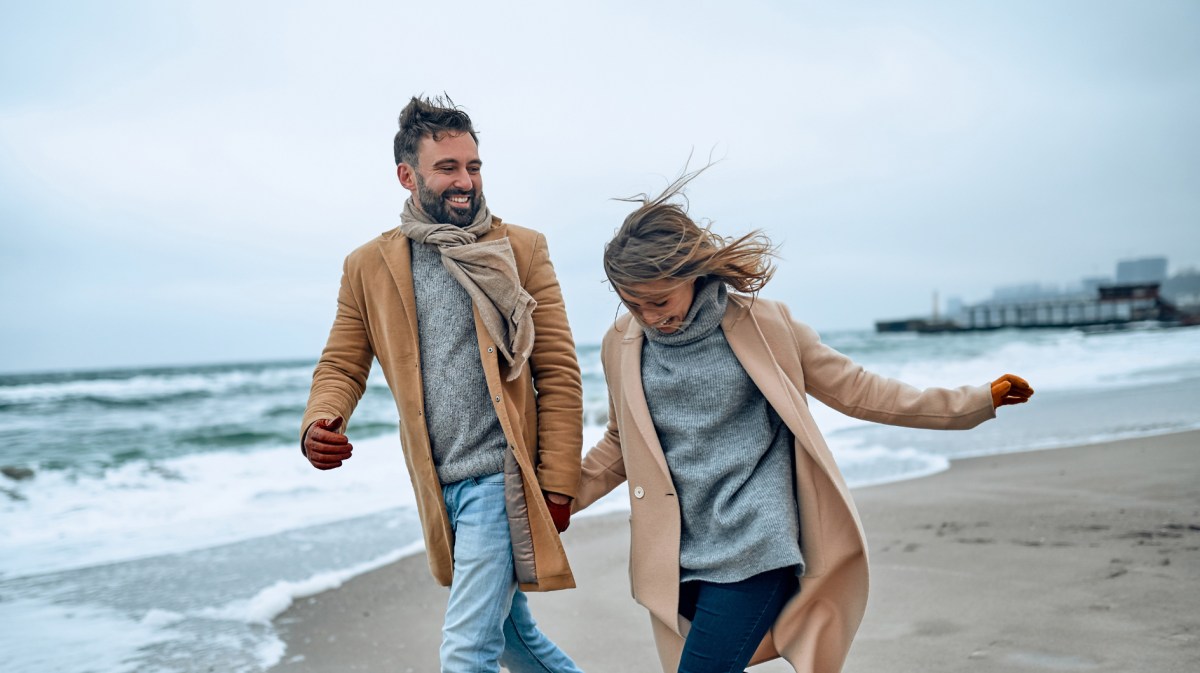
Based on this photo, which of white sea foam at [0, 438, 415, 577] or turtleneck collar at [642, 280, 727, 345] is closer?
turtleneck collar at [642, 280, 727, 345]

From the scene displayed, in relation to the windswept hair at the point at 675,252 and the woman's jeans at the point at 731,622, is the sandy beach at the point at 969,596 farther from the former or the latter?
the windswept hair at the point at 675,252

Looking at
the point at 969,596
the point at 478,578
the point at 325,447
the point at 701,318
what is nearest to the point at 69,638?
the point at 325,447

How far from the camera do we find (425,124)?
2.65 meters

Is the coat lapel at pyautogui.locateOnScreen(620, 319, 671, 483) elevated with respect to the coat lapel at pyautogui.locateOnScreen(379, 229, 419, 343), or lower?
lower

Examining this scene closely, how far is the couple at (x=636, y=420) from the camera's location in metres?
2.34

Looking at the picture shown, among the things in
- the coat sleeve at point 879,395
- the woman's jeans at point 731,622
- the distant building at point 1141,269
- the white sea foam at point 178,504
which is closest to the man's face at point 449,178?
the coat sleeve at point 879,395

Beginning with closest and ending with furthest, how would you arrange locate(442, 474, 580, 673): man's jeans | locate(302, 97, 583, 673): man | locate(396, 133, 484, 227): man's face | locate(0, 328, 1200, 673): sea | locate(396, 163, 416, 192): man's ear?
1. locate(442, 474, 580, 673): man's jeans
2. locate(302, 97, 583, 673): man
3. locate(396, 133, 484, 227): man's face
4. locate(396, 163, 416, 192): man's ear
5. locate(0, 328, 1200, 673): sea

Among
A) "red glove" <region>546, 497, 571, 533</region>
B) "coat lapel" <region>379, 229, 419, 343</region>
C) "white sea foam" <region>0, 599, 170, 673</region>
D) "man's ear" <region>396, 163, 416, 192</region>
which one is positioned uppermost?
"man's ear" <region>396, 163, 416, 192</region>

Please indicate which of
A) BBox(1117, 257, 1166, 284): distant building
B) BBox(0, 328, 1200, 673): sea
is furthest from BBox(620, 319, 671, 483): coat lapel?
BBox(1117, 257, 1166, 284): distant building

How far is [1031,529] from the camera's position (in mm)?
5383

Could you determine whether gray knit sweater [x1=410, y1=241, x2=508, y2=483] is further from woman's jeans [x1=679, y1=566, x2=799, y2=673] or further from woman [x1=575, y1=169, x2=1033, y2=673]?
woman's jeans [x1=679, y1=566, x2=799, y2=673]

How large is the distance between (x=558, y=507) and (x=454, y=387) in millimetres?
460

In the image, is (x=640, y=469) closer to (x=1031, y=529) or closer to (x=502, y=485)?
(x=502, y=485)

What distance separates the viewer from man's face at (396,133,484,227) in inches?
104
